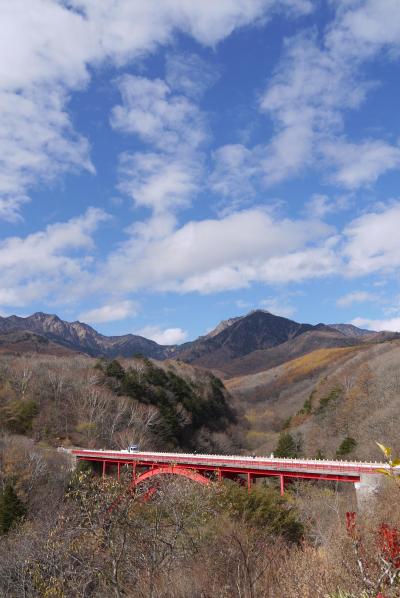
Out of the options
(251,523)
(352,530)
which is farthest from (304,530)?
(352,530)

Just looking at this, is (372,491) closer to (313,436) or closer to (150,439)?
(150,439)

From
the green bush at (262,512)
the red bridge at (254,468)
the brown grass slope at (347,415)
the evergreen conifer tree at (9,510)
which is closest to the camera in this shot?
the green bush at (262,512)

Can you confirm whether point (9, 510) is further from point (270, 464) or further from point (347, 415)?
point (347, 415)

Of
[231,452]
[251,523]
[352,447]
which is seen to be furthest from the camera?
[231,452]

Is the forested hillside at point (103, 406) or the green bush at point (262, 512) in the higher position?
the forested hillside at point (103, 406)

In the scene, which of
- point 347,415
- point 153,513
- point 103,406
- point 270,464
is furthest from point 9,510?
point 347,415

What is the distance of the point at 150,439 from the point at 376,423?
2819 cm

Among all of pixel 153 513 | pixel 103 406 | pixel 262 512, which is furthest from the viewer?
pixel 103 406

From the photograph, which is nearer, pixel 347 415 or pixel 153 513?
pixel 153 513

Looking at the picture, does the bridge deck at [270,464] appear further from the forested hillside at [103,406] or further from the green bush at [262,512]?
the forested hillside at [103,406]

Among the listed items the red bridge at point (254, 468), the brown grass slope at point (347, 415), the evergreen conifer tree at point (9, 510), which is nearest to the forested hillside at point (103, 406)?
the brown grass slope at point (347, 415)

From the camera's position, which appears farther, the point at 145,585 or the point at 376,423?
the point at 376,423

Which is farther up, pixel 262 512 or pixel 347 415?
pixel 347 415

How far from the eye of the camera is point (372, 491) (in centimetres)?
2577
